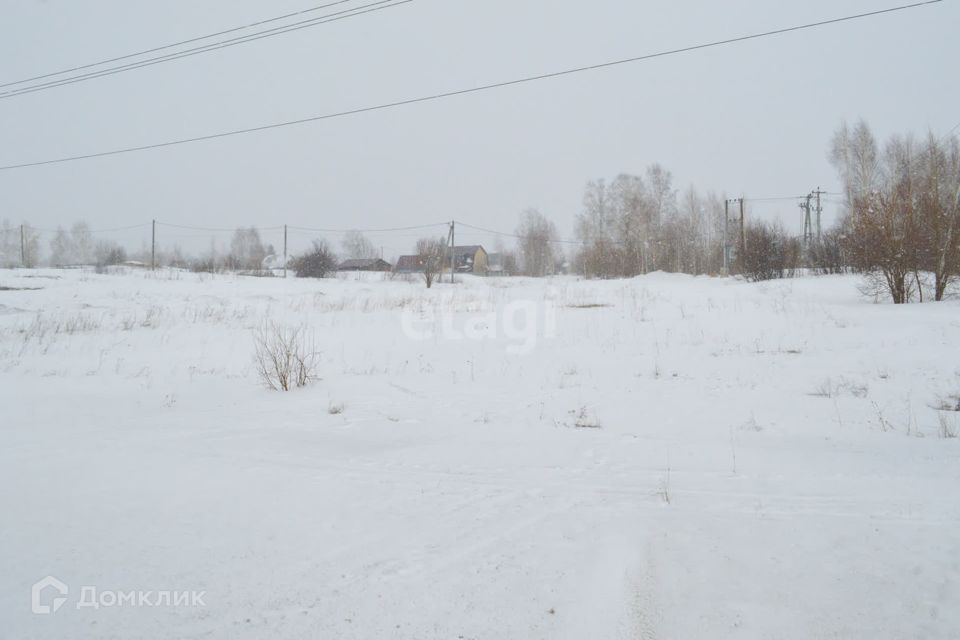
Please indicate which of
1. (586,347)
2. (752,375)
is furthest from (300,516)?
(586,347)

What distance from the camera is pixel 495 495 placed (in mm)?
3188

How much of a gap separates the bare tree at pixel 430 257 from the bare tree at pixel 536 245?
33.3 m

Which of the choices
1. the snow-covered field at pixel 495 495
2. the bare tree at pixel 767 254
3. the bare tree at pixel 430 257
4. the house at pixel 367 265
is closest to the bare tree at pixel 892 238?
the snow-covered field at pixel 495 495

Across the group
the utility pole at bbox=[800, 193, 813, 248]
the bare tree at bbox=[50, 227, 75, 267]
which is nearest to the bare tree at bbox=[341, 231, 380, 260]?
the bare tree at bbox=[50, 227, 75, 267]

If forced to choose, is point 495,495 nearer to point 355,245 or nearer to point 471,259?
point 471,259

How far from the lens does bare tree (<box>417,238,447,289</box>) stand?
1171 inches

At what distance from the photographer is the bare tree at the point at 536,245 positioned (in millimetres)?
64875

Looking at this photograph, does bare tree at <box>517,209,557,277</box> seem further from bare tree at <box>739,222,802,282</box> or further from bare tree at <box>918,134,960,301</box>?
bare tree at <box>918,134,960,301</box>

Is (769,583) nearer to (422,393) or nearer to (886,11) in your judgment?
(422,393)

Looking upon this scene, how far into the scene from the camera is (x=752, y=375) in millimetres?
6480

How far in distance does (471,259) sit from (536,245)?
36.2 ft

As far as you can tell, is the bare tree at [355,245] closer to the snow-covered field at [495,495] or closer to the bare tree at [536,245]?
the bare tree at [536,245]

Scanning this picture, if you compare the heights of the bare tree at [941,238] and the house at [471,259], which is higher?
the house at [471,259]

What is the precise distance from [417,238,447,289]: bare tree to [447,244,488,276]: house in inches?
1360
